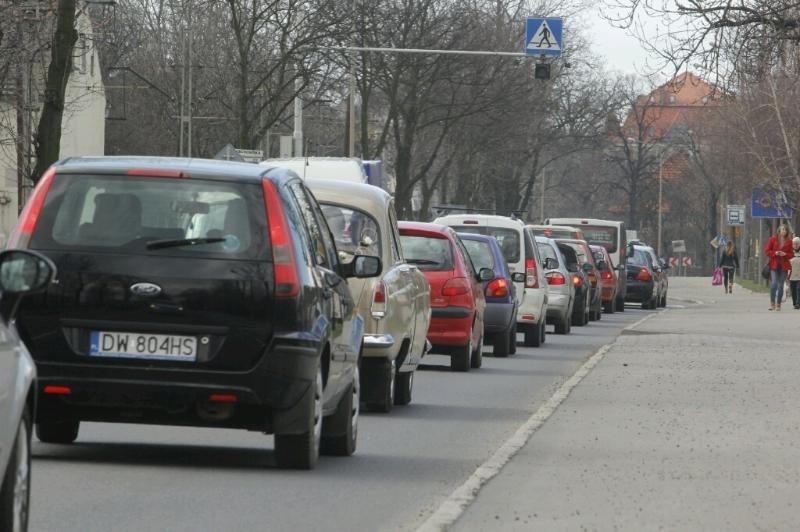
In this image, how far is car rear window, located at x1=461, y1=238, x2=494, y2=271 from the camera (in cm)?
2338

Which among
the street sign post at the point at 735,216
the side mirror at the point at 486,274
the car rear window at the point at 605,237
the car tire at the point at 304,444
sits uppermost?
the street sign post at the point at 735,216

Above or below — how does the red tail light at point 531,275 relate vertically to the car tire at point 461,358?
above

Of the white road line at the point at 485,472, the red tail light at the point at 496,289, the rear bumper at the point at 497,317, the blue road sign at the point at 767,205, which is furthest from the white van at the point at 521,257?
the blue road sign at the point at 767,205

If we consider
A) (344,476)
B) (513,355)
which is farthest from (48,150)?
(344,476)

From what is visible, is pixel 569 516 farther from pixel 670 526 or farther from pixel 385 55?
pixel 385 55

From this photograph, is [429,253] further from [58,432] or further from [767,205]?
[767,205]

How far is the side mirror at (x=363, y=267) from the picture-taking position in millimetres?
11609

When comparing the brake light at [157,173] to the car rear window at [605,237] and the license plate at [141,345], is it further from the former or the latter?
the car rear window at [605,237]

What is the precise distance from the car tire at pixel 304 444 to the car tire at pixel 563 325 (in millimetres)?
21396

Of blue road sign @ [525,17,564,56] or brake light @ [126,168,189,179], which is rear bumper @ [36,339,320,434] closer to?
brake light @ [126,168,189,179]

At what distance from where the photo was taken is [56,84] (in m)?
25.2

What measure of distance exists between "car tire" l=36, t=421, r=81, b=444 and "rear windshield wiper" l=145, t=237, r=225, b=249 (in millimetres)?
1541

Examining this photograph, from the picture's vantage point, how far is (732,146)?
250ft

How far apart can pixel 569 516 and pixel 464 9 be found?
47.9m
